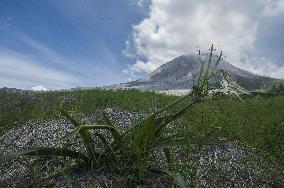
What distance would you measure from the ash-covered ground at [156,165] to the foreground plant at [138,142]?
0.52ft

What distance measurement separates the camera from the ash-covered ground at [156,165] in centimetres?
632

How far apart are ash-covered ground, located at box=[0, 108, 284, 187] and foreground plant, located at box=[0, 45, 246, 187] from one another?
160 mm

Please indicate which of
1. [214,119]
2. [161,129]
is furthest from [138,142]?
[214,119]

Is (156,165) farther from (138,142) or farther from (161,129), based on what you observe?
(138,142)

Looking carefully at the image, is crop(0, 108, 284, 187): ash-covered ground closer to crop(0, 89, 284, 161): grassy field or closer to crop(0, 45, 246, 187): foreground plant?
crop(0, 45, 246, 187): foreground plant

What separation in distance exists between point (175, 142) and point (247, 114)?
7596 mm

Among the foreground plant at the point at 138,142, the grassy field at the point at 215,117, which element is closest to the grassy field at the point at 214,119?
the grassy field at the point at 215,117

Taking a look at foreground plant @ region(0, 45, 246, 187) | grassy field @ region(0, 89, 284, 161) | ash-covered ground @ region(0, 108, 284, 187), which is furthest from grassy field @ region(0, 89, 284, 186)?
foreground plant @ region(0, 45, 246, 187)

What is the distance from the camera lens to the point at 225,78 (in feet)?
19.6

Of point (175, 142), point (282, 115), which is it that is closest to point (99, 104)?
point (282, 115)

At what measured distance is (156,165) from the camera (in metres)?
6.78

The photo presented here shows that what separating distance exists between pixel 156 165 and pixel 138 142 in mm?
769

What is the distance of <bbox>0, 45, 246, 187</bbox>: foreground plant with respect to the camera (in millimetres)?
5926

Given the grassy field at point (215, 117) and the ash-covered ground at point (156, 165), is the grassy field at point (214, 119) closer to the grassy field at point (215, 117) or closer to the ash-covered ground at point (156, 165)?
the grassy field at point (215, 117)
